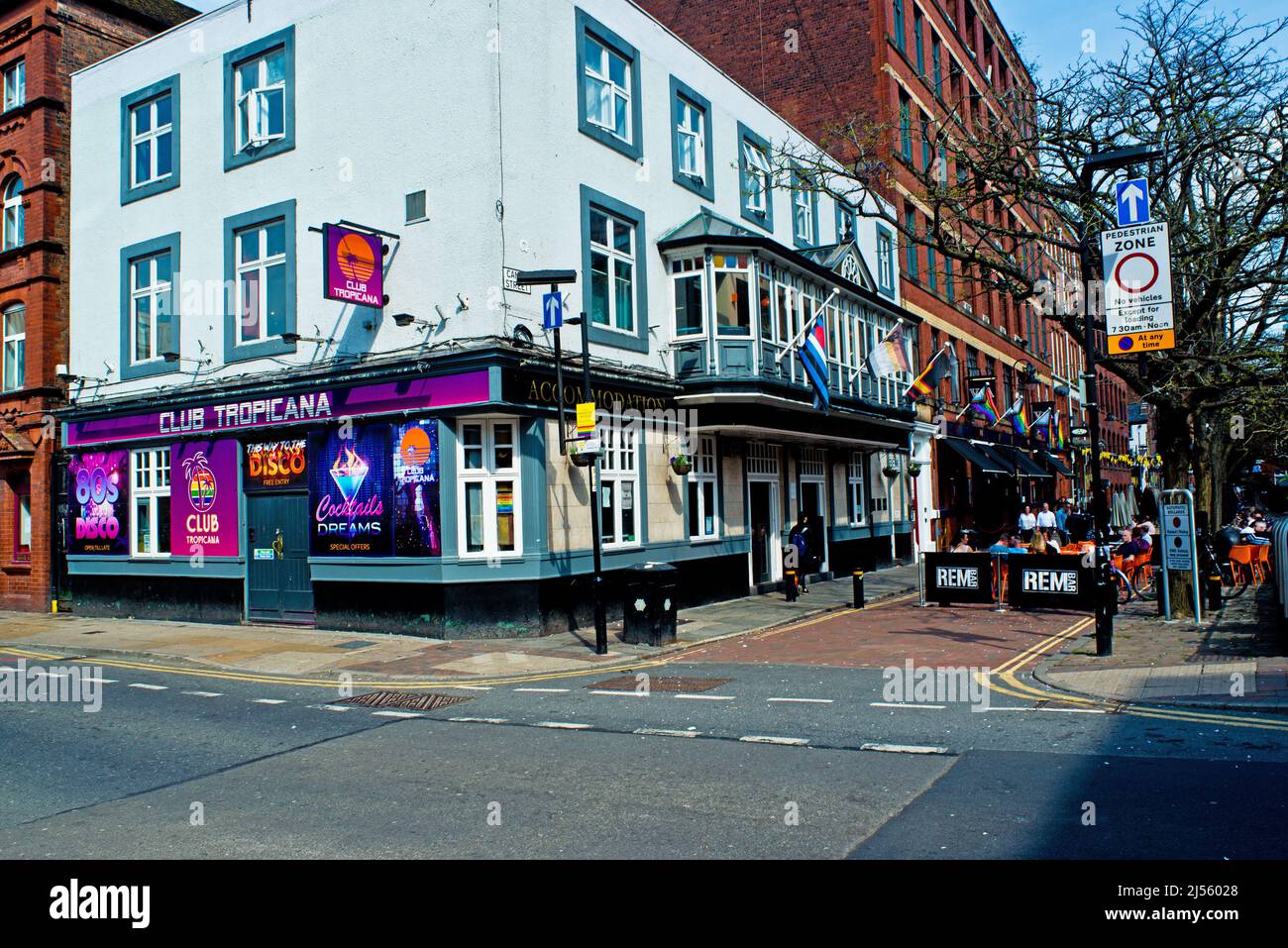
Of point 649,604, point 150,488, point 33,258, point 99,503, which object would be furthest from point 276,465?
point 33,258

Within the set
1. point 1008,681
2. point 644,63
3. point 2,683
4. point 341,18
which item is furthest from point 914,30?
point 2,683

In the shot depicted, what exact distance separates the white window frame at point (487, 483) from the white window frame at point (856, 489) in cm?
1428

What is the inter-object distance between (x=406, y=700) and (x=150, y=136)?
51.8ft

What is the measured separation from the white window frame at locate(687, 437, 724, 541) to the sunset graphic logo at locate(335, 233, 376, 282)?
24.8 ft

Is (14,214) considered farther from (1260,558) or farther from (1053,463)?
(1053,463)

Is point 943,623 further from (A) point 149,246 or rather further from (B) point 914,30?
(B) point 914,30

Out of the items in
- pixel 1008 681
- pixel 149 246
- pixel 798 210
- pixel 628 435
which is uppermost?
pixel 798 210

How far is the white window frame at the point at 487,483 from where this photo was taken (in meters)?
16.1

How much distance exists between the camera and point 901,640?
48.2ft

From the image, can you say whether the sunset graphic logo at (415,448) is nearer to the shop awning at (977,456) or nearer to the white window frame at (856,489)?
the white window frame at (856,489)

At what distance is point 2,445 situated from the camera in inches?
902

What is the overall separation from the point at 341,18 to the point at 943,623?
48.9ft

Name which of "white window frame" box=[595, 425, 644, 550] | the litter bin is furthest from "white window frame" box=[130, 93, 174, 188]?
the litter bin

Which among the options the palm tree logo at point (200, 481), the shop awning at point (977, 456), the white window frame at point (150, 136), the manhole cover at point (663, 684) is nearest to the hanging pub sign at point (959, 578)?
the manhole cover at point (663, 684)
